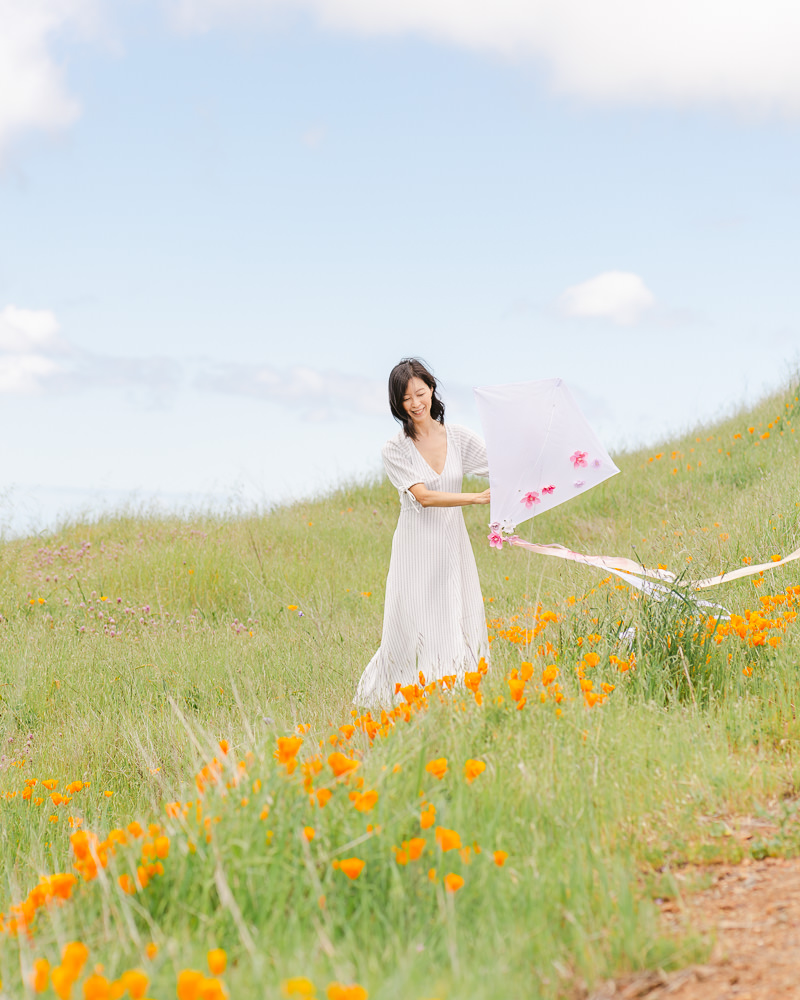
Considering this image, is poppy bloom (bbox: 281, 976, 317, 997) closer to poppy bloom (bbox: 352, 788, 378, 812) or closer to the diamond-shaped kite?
poppy bloom (bbox: 352, 788, 378, 812)

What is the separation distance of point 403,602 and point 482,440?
48.0 inches

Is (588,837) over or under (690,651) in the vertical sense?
under

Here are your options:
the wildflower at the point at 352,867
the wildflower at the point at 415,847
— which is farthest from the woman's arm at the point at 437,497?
the wildflower at the point at 352,867

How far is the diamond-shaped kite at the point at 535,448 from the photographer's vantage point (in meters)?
5.63

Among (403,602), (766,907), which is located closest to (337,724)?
(403,602)

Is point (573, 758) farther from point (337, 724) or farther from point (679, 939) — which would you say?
point (337, 724)

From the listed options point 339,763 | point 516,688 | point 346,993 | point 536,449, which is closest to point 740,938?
point 516,688

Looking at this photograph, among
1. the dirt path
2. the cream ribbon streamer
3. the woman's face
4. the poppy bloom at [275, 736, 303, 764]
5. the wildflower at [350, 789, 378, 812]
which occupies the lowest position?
the dirt path

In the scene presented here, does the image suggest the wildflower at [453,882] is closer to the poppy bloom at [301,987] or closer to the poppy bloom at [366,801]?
the poppy bloom at [366,801]

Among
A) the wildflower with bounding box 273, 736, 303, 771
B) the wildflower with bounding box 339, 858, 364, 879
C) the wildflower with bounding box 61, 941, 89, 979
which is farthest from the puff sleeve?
the wildflower with bounding box 61, 941, 89, 979

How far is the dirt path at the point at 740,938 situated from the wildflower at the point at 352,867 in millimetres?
658

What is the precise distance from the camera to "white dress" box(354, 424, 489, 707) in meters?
5.75

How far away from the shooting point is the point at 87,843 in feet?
8.16

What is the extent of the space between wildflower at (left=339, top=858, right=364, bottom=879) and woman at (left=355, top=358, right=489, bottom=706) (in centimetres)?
339
